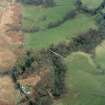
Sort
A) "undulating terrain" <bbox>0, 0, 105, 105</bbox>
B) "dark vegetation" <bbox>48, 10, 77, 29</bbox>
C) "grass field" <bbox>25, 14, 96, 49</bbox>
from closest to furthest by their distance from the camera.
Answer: "undulating terrain" <bbox>0, 0, 105, 105</bbox>, "grass field" <bbox>25, 14, 96, 49</bbox>, "dark vegetation" <bbox>48, 10, 77, 29</bbox>

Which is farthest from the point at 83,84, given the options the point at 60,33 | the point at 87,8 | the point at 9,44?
the point at 87,8

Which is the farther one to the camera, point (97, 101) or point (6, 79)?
point (6, 79)

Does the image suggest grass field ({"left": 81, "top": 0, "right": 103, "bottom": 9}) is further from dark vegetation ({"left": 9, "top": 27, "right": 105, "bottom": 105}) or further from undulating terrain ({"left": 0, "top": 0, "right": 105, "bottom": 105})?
dark vegetation ({"left": 9, "top": 27, "right": 105, "bottom": 105})

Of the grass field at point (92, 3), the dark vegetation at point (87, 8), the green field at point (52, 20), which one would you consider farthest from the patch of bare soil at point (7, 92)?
the grass field at point (92, 3)

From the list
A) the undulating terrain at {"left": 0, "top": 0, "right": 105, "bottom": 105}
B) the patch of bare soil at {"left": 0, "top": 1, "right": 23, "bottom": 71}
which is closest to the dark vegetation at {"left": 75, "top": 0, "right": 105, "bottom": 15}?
the undulating terrain at {"left": 0, "top": 0, "right": 105, "bottom": 105}

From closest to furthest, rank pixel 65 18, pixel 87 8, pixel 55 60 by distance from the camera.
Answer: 1. pixel 55 60
2. pixel 65 18
3. pixel 87 8

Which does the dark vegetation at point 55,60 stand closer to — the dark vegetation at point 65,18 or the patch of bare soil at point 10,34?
the patch of bare soil at point 10,34

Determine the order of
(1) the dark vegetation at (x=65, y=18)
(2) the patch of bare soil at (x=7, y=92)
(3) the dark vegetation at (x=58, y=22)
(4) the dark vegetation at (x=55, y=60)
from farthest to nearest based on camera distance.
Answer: (1) the dark vegetation at (x=65, y=18), (3) the dark vegetation at (x=58, y=22), (4) the dark vegetation at (x=55, y=60), (2) the patch of bare soil at (x=7, y=92)

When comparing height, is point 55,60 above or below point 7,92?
above

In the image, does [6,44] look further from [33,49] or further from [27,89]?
[27,89]

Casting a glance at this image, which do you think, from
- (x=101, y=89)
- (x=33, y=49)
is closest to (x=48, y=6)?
(x=33, y=49)

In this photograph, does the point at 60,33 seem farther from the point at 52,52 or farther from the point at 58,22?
the point at 52,52
